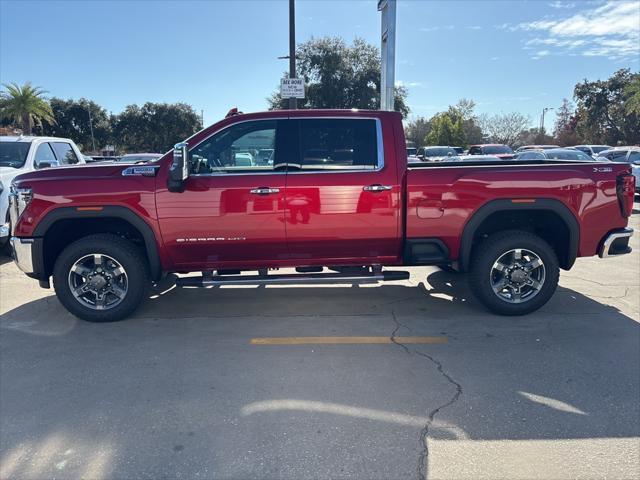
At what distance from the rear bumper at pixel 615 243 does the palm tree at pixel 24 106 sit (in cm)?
4204

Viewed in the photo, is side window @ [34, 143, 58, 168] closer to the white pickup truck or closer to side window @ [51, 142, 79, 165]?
the white pickup truck

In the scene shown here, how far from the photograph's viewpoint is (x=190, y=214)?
477 centimetres

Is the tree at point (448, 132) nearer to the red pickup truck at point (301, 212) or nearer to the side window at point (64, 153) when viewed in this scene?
the side window at point (64, 153)

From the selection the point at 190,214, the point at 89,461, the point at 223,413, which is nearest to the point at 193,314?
the point at 190,214

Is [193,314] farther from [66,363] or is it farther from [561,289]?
[561,289]

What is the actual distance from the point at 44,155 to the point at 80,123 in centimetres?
4533

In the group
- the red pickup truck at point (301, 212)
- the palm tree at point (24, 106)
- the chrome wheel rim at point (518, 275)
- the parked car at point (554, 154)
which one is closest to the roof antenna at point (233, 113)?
the red pickup truck at point (301, 212)

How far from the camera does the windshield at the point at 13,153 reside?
864 centimetres

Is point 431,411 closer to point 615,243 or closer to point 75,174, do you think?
point 615,243

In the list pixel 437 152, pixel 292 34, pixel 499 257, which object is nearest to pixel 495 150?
pixel 437 152

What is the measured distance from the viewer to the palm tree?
36781mm

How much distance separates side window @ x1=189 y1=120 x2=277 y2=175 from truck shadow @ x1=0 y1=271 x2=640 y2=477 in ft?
5.29

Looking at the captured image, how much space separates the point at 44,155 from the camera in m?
9.24

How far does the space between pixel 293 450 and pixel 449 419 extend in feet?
3.53
